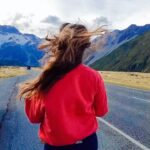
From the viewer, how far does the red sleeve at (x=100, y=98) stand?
403 centimetres

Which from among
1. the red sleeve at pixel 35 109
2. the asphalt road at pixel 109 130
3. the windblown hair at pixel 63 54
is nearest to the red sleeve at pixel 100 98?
the windblown hair at pixel 63 54

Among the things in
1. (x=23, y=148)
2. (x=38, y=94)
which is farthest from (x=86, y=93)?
(x=23, y=148)

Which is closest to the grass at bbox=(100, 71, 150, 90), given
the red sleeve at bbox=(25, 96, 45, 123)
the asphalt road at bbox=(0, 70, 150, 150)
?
the asphalt road at bbox=(0, 70, 150, 150)

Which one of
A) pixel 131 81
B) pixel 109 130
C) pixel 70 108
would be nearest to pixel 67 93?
pixel 70 108

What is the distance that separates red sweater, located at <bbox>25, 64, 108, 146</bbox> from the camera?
3.86 meters

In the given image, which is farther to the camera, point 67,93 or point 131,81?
point 131,81

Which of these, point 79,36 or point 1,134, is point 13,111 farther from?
point 79,36

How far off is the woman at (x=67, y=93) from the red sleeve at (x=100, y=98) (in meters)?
0.02

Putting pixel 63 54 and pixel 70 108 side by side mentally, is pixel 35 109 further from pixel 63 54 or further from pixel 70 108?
pixel 63 54

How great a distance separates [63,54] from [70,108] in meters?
0.48

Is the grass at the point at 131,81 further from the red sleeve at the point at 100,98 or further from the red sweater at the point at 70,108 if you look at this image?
the red sweater at the point at 70,108

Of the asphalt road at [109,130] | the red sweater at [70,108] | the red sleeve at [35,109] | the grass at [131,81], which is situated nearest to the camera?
the red sweater at [70,108]

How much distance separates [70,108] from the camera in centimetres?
387

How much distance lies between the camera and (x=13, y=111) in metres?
15.9
